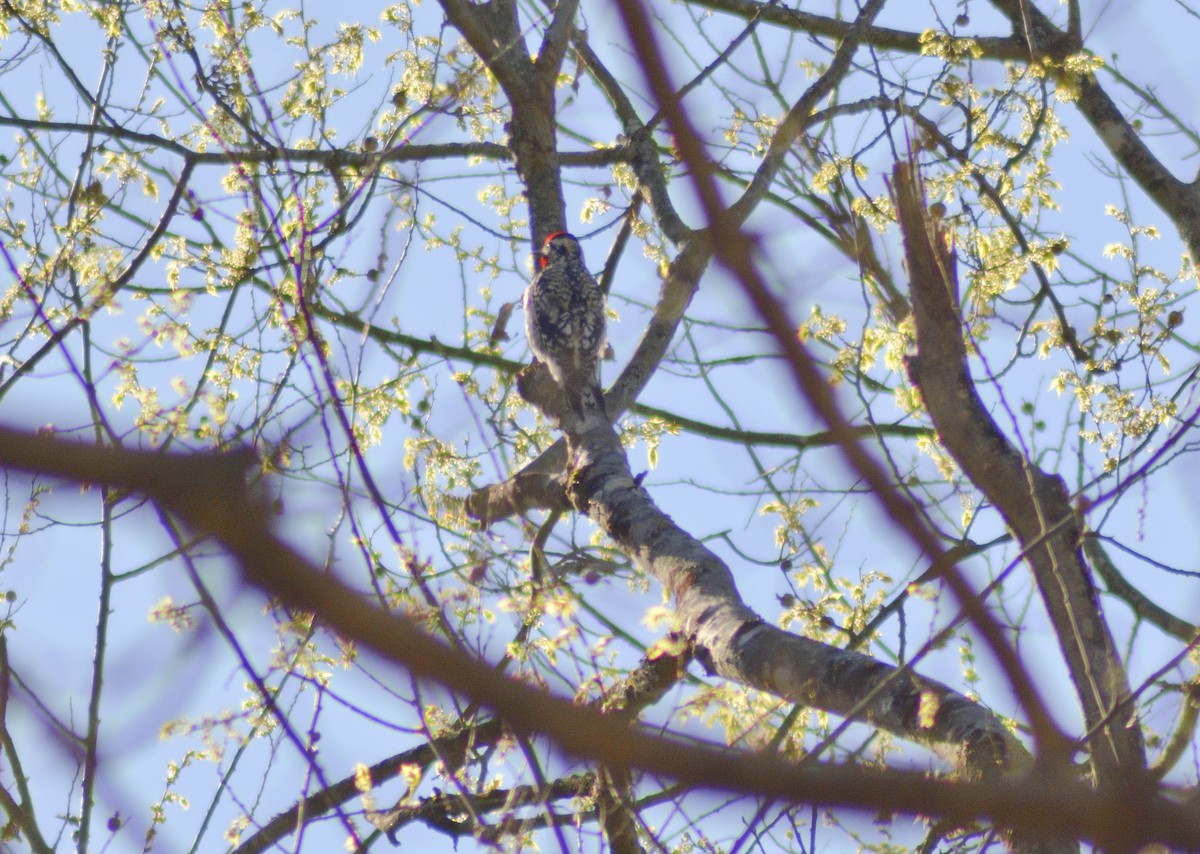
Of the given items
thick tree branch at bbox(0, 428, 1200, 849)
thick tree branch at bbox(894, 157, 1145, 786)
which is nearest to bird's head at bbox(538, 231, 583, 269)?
thick tree branch at bbox(894, 157, 1145, 786)

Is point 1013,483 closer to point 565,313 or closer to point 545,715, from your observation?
point 545,715

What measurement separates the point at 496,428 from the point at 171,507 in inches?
207

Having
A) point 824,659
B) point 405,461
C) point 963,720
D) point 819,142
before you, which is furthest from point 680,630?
point 819,142

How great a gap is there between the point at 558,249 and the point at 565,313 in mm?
1002

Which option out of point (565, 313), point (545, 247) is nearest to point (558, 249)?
point (545, 247)

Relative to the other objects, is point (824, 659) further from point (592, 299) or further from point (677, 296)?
point (592, 299)

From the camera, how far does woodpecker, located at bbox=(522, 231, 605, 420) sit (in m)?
7.13

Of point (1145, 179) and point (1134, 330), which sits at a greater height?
point (1145, 179)

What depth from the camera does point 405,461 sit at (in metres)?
5.96

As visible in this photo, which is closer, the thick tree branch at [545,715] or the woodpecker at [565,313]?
the thick tree branch at [545,715]

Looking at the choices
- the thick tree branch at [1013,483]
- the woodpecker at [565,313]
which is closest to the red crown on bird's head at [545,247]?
the woodpecker at [565,313]

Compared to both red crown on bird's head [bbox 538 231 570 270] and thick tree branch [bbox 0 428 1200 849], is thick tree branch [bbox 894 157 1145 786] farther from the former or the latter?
red crown on bird's head [bbox 538 231 570 270]

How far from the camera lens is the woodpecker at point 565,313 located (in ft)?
23.4

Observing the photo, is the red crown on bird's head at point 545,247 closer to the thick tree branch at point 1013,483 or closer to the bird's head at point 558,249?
the bird's head at point 558,249
